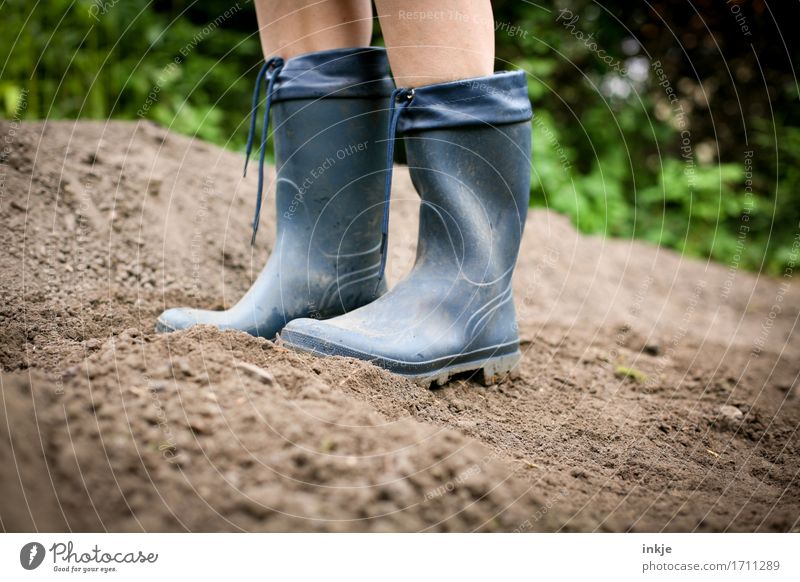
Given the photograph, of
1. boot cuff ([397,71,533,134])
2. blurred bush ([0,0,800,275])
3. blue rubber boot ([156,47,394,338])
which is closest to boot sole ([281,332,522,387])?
blue rubber boot ([156,47,394,338])

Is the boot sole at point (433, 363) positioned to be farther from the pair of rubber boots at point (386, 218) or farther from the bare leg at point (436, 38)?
the bare leg at point (436, 38)

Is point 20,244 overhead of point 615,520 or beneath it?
overhead

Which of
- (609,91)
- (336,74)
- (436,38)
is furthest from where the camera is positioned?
(609,91)

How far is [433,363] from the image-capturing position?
1.27 meters

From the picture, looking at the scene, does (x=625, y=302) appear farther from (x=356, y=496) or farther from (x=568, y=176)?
(x=356, y=496)

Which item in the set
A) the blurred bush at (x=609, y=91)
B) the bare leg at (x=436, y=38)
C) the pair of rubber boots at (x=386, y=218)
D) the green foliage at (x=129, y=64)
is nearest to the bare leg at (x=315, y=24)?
the pair of rubber boots at (x=386, y=218)

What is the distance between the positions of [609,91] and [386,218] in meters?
3.48

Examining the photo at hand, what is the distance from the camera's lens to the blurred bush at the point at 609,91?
3.58 metres

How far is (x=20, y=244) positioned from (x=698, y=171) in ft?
12.2

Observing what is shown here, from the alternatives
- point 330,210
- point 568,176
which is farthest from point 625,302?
point 330,210
